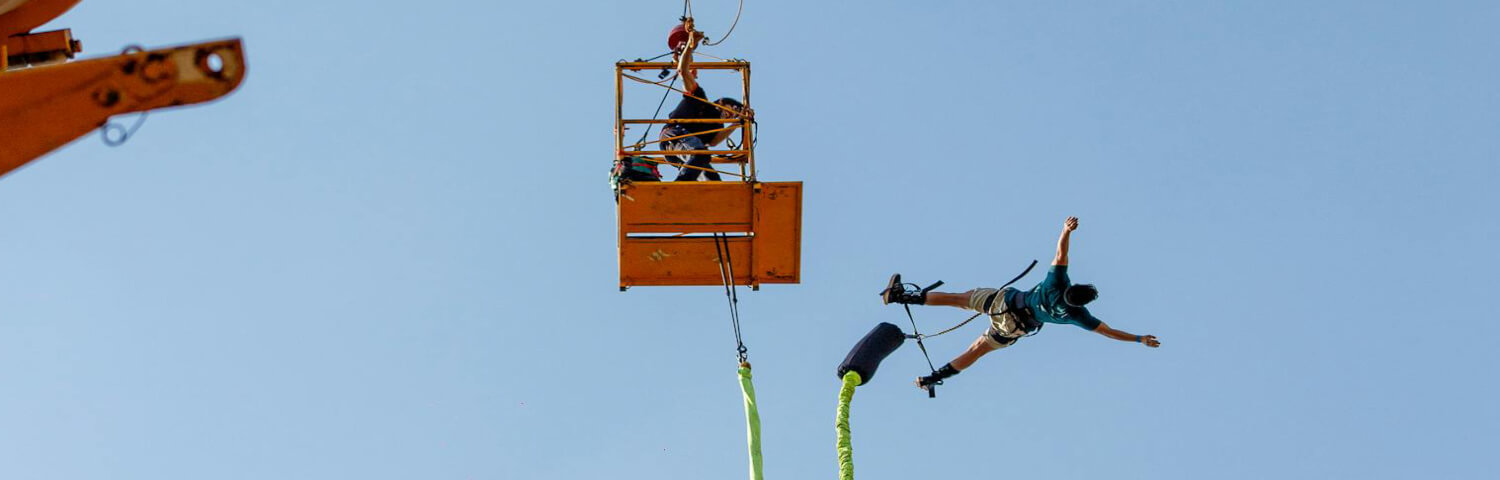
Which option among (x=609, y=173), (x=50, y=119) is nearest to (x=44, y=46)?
(x=50, y=119)

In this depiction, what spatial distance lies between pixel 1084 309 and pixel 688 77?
4555 millimetres

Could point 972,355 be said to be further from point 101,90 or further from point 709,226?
point 101,90

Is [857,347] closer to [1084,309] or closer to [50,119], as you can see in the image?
[1084,309]

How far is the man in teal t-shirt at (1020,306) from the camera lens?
15648 mm

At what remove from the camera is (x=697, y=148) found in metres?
17.4

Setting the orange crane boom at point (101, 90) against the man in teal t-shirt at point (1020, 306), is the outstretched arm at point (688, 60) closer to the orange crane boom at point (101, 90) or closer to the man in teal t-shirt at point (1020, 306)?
the man in teal t-shirt at point (1020, 306)

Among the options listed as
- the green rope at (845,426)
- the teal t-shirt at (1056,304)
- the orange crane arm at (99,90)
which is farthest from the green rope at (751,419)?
the orange crane arm at (99,90)

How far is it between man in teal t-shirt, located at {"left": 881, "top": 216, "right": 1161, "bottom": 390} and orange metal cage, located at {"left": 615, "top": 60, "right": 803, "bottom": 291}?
1136mm

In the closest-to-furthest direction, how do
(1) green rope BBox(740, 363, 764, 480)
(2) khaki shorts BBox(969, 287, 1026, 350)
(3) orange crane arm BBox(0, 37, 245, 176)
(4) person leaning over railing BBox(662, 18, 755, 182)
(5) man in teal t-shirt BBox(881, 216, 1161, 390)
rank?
(3) orange crane arm BBox(0, 37, 245, 176)
(1) green rope BBox(740, 363, 764, 480)
(5) man in teal t-shirt BBox(881, 216, 1161, 390)
(2) khaki shorts BBox(969, 287, 1026, 350)
(4) person leaning over railing BBox(662, 18, 755, 182)

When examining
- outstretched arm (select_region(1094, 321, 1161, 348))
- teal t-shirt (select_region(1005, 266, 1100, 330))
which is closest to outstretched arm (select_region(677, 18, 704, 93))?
teal t-shirt (select_region(1005, 266, 1100, 330))

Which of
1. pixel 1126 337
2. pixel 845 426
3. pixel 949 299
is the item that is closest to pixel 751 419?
pixel 845 426

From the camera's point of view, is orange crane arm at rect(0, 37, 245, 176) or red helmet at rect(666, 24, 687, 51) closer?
orange crane arm at rect(0, 37, 245, 176)

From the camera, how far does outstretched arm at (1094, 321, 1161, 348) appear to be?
1595cm

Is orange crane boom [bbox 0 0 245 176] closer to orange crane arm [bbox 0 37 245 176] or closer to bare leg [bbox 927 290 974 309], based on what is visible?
orange crane arm [bbox 0 37 245 176]
